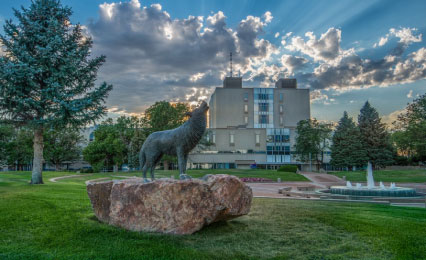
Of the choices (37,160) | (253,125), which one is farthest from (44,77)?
(253,125)

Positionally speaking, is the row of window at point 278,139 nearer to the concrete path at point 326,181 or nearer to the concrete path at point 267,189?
the concrete path at point 326,181

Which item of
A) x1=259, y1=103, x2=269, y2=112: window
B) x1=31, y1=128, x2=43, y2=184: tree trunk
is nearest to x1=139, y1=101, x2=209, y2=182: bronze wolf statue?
x1=31, y1=128, x2=43, y2=184: tree trunk

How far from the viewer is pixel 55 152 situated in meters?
52.3

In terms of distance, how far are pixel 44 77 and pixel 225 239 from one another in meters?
17.5

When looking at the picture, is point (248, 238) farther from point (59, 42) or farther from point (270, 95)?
point (270, 95)

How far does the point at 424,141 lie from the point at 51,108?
36706 mm

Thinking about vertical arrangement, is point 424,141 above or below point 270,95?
below

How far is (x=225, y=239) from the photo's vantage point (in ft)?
21.3

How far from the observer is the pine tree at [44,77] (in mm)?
17125

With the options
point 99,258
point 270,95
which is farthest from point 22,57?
point 270,95

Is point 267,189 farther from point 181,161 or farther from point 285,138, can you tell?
point 285,138

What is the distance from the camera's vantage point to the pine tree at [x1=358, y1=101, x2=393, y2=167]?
162ft

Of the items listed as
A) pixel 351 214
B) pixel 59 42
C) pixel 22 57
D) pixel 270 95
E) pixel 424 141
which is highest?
pixel 270 95

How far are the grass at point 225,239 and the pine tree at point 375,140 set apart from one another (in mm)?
45934
